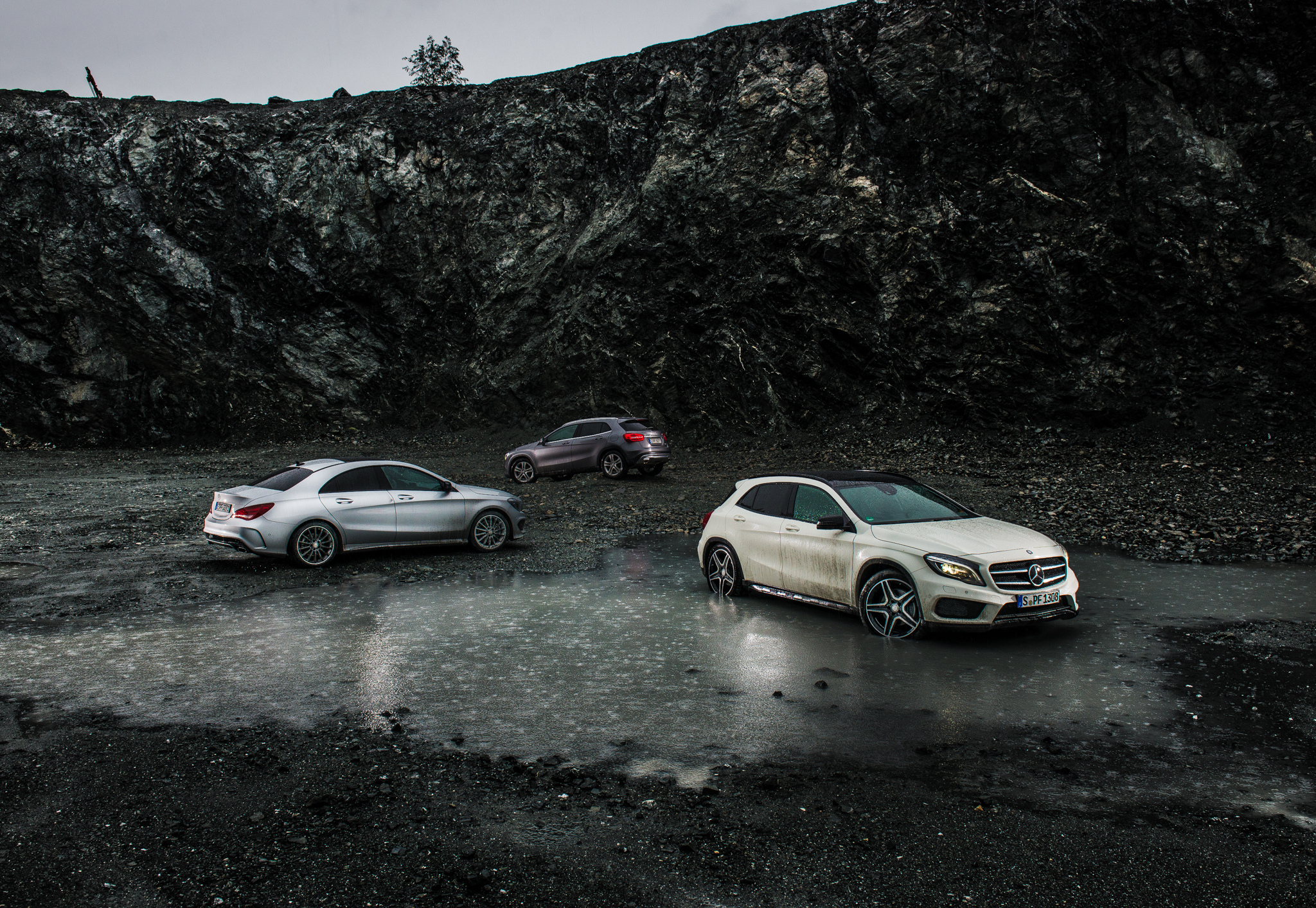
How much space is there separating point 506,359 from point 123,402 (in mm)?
14728

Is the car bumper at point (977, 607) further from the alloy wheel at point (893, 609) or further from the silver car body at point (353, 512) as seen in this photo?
the silver car body at point (353, 512)

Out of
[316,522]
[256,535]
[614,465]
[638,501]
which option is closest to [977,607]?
[316,522]

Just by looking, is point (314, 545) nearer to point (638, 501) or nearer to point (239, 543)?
point (239, 543)

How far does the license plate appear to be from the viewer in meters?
7.29

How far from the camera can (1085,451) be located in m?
22.5

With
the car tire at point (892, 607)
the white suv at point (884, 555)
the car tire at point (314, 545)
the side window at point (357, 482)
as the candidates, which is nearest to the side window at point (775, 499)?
the white suv at point (884, 555)

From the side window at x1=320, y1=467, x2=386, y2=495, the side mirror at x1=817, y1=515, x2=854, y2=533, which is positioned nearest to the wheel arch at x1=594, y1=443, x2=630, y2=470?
the side window at x1=320, y1=467, x2=386, y2=495

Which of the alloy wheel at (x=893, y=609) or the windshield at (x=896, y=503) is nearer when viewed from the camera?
the alloy wheel at (x=893, y=609)

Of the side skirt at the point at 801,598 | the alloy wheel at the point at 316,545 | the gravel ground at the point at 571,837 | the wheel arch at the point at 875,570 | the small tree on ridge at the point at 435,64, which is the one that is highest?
the small tree on ridge at the point at 435,64

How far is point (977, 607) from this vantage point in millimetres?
7234

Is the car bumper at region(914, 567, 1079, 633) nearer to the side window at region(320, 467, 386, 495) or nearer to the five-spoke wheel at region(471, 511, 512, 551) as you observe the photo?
the five-spoke wheel at region(471, 511, 512, 551)

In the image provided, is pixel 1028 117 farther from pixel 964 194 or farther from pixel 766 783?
pixel 766 783

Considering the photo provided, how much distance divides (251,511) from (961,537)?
8.75m

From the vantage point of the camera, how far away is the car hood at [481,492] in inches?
506
